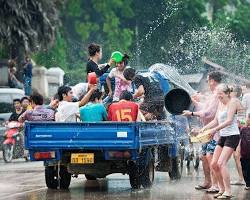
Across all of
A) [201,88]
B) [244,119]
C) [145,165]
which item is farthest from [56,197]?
[201,88]

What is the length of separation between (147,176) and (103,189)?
79 centimetres

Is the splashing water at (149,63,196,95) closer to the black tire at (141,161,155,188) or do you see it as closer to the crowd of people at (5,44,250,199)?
the crowd of people at (5,44,250,199)

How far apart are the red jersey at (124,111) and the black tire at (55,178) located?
1.35 metres

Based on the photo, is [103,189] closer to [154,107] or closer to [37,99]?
[154,107]

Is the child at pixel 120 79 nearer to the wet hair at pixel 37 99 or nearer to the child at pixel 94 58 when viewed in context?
the child at pixel 94 58

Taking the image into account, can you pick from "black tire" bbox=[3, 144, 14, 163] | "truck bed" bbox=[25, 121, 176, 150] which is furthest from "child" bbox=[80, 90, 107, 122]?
"black tire" bbox=[3, 144, 14, 163]

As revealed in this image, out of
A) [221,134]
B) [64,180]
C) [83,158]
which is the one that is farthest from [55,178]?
[221,134]

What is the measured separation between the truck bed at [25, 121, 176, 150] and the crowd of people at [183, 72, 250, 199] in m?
1.03

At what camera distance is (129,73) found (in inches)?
685

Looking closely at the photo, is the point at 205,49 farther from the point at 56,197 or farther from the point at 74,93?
the point at 56,197

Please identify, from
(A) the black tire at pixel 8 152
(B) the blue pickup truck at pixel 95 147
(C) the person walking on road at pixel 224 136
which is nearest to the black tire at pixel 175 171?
(B) the blue pickup truck at pixel 95 147

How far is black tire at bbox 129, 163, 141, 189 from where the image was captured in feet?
52.7

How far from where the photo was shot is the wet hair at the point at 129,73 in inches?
685

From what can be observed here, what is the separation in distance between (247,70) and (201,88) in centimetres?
1176
